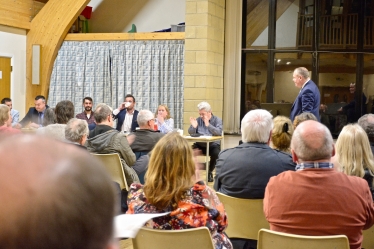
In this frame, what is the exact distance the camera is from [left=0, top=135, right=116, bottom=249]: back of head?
451mm

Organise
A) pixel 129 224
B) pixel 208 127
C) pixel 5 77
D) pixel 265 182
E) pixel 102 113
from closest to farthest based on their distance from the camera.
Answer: pixel 129 224
pixel 265 182
pixel 102 113
pixel 208 127
pixel 5 77

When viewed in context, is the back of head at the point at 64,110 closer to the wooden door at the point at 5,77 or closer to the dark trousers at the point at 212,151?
the dark trousers at the point at 212,151

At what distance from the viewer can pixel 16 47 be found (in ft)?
31.1

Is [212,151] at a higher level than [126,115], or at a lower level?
lower

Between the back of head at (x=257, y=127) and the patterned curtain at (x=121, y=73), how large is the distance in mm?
5651

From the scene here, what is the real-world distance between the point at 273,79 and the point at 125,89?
9.08ft

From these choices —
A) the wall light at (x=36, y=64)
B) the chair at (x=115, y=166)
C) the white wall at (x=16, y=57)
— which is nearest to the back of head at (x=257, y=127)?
the chair at (x=115, y=166)

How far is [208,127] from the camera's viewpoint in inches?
287

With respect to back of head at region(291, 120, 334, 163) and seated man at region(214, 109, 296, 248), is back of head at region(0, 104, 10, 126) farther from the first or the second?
back of head at region(291, 120, 334, 163)

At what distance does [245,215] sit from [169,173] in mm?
626

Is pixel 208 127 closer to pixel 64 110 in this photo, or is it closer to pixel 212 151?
pixel 212 151

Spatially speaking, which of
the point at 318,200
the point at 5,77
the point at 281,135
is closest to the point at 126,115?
the point at 5,77

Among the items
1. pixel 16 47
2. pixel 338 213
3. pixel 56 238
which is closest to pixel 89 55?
pixel 16 47

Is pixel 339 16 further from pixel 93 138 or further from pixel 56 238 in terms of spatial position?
pixel 56 238
